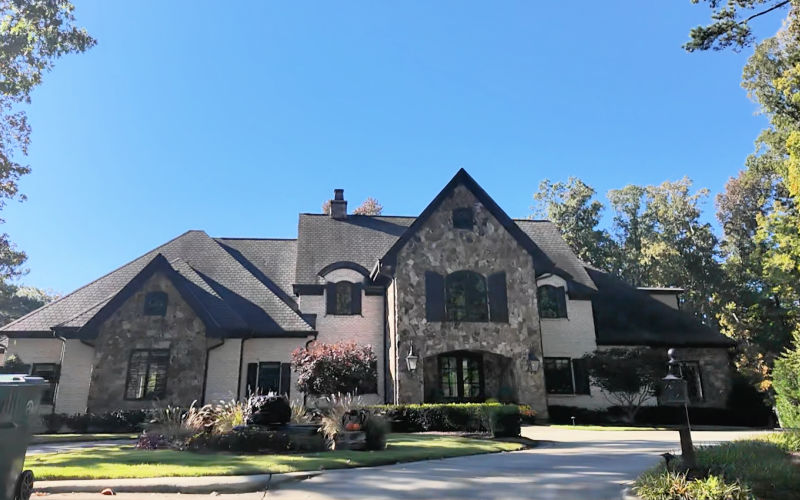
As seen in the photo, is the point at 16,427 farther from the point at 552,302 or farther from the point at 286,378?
the point at 552,302

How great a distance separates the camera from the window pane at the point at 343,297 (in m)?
23.9

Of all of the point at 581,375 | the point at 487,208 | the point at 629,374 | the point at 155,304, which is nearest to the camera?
the point at 155,304

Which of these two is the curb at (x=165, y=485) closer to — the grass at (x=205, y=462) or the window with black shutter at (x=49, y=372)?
the grass at (x=205, y=462)

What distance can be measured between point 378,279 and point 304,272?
11.9 feet

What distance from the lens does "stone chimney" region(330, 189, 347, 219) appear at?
2956 centimetres

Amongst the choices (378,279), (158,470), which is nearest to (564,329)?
(378,279)

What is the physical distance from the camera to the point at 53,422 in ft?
60.2

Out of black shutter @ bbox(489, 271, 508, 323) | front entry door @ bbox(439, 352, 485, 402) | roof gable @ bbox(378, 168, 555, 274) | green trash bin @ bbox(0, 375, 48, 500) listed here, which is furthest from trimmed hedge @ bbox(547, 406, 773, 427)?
green trash bin @ bbox(0, 375, 48, 500)

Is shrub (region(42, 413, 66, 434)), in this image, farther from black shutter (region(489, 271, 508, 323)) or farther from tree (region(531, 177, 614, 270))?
tree (region(531, 177, 614, 270))

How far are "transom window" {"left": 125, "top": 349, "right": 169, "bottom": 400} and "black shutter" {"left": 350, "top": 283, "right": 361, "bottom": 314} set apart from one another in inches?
317

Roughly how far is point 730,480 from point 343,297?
61.5ft

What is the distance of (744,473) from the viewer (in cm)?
701

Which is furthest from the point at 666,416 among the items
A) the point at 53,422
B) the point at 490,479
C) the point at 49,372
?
the point at 49,372

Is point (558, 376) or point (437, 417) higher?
point (558, 376)
